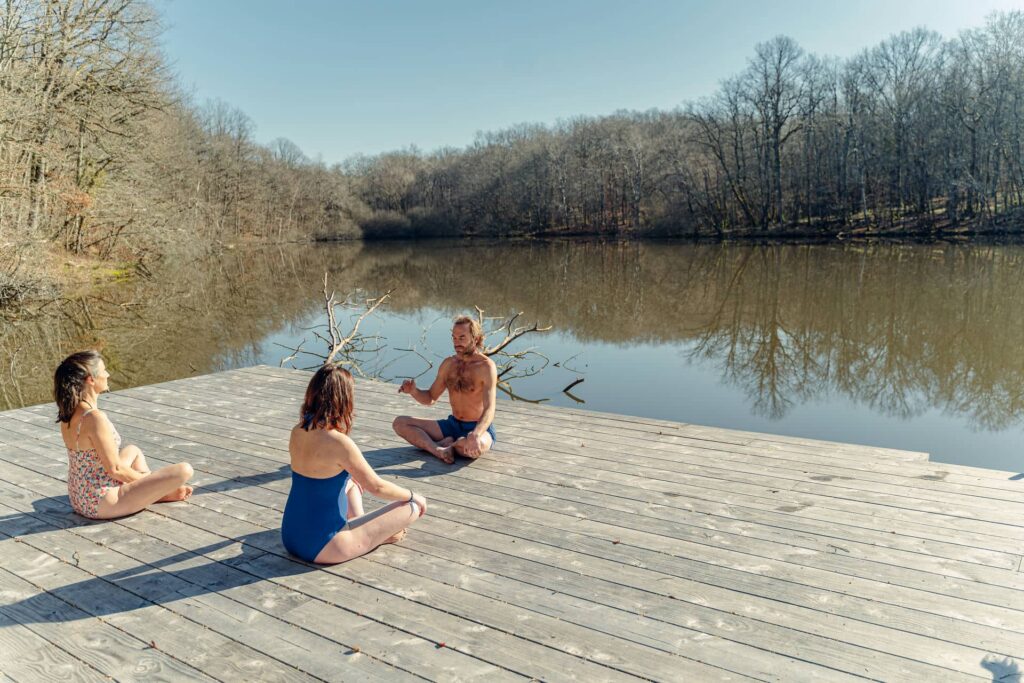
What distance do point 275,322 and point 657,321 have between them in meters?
10.1

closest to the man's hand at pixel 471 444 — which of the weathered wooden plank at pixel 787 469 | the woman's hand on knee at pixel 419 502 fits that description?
the weathered wooden plank at pixel 787 469

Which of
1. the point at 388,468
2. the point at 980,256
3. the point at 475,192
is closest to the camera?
the point at 388,468

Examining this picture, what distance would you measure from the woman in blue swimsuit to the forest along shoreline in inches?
727

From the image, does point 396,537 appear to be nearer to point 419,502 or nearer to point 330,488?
point 419,502

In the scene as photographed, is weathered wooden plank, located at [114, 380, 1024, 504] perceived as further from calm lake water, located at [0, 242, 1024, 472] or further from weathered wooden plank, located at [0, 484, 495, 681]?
weathered wooden plank, located at [0, 484, 495, 681]

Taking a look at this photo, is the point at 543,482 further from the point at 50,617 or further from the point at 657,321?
the point at 657,321

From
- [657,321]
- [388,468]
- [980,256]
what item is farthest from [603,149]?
[388,468]

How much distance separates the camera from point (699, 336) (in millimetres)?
15711

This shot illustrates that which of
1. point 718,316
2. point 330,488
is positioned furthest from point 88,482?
point 718,316

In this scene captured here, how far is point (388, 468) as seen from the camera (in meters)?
4.72

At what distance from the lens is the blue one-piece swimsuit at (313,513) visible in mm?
3145

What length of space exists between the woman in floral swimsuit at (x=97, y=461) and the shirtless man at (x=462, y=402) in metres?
1.55

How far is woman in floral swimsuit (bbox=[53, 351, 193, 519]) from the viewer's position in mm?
3570

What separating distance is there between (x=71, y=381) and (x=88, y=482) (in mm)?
655
